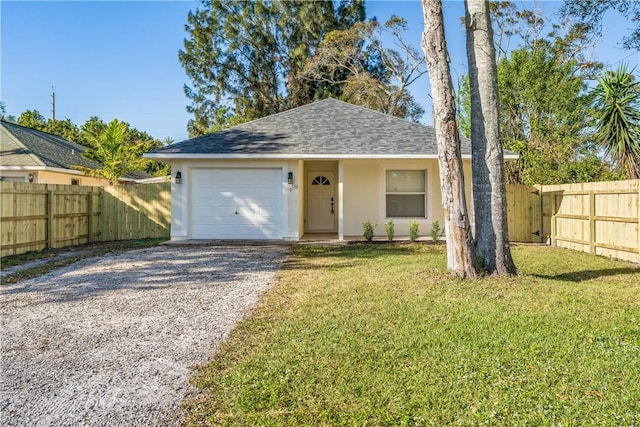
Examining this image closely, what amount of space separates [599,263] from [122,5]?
49.4ft

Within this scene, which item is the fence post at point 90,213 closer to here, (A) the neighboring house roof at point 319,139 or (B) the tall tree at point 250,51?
(A) the neighboring house roof at point 319,139

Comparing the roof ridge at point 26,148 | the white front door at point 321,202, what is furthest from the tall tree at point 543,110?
the roof ridge at point 26,148

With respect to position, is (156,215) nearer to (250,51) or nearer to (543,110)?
(543,110)

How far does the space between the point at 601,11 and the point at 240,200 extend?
9.48 metres

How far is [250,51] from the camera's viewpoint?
96.5 ft

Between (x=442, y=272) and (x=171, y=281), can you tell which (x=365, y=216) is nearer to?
(x=442, y=272)

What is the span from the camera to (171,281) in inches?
266

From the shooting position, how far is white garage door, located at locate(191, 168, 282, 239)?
40.1 ft

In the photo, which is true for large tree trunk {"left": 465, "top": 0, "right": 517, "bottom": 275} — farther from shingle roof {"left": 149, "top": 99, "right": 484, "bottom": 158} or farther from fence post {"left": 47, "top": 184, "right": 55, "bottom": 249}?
fence post {"left": 47, "top": 184, "right": 55, "bottom": 249}

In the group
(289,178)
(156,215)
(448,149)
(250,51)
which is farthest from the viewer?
(250,51)

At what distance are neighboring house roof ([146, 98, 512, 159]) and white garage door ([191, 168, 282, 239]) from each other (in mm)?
709

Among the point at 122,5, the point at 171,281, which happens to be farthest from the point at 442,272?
the point at 122,5

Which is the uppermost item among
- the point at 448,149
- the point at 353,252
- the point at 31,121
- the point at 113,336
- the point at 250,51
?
the point at 250,51

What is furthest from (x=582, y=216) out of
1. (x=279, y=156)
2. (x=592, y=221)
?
(x=279, y=156)
